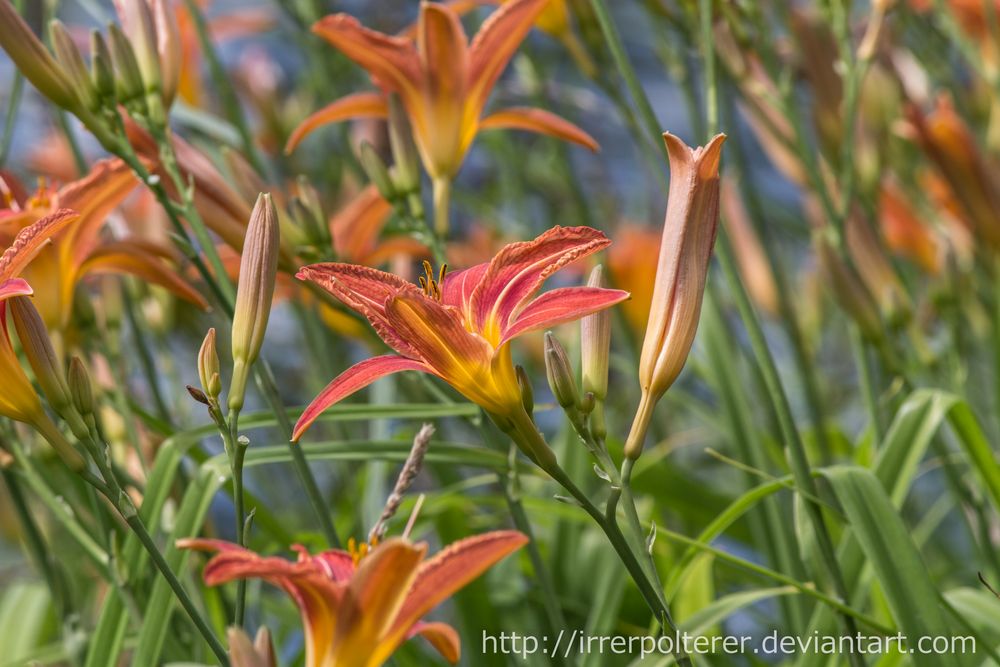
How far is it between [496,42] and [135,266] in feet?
0.85

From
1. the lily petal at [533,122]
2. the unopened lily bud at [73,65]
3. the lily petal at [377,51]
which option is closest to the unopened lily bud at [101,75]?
the unopened lily bud at [73,65]

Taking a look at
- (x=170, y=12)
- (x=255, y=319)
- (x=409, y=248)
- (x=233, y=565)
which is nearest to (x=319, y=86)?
(x=409, y=248)

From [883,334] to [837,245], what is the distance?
0.25 feet

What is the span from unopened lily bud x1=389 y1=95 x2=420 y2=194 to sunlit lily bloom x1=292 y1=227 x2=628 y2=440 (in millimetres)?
257

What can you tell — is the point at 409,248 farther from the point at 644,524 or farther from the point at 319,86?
the point at 319,86

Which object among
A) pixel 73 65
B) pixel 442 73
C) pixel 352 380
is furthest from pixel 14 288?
pixel 442 73

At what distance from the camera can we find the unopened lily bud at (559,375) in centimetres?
46

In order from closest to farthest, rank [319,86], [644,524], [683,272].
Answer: [683,272] < [644,524] < [319,86]

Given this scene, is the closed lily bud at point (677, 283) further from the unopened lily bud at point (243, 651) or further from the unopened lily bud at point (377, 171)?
the unopened lily bud at point (377, 171)

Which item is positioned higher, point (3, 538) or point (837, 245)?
point (837, 245)

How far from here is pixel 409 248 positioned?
87cm

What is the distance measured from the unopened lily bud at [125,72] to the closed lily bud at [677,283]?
0.34m

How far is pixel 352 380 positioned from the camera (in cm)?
45

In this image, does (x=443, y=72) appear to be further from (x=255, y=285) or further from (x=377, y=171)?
(x=255, y=285)
